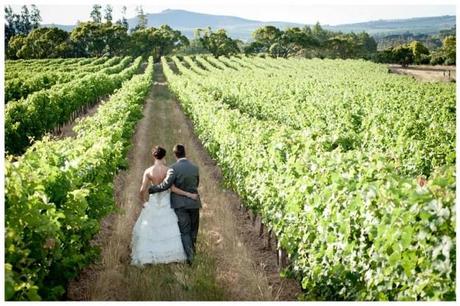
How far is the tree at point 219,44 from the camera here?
91562 millimetres

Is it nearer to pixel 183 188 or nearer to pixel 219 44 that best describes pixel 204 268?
pixel 183 188

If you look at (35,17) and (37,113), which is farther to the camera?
(35,17)

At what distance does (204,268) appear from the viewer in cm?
751

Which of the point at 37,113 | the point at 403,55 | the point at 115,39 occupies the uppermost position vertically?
the point at 115,39

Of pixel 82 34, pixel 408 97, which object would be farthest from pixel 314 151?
pixel 82 34

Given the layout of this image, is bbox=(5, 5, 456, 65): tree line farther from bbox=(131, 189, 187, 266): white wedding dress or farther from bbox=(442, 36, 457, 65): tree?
bbox=(131, 189, 187, 266): white wedding dress

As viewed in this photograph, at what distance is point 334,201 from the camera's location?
564cm

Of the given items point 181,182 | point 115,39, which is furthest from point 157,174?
point 115,39

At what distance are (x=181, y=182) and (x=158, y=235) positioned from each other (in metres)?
0.87

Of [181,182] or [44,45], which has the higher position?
[44,45]

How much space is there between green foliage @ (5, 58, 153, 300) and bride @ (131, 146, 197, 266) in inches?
25.6

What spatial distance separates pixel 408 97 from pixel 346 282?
15.6m

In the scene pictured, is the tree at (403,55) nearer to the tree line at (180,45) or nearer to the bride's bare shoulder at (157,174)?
the tree line at (180,45)

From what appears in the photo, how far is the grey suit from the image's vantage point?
25.1 feet
